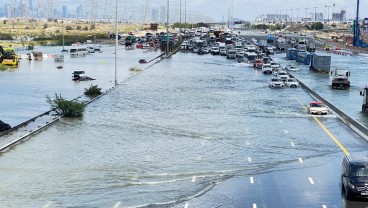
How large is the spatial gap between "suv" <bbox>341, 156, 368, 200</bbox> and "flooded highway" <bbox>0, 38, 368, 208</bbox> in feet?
1.17

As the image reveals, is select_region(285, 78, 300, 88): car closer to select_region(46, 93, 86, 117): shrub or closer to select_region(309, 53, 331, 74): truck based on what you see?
select_region(309, 53, 331, 74): truck

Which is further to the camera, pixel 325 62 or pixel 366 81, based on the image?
pixel 325 62

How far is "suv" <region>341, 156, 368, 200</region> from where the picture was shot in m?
19.8

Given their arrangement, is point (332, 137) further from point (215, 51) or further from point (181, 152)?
point (215, 51)

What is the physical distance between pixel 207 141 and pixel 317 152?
17.2ft

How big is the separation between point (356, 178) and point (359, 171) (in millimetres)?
242

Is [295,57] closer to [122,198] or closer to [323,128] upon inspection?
[323,128]

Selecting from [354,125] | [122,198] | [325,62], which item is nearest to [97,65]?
[325,62]

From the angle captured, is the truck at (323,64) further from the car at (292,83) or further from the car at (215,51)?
the car at (215,51)

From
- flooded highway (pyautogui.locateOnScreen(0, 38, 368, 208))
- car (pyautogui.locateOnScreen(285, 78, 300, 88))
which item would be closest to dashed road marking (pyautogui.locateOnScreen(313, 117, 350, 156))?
Answer: flooded highway (pyautogui.locateOnScreen(0, 38, 368, 208))

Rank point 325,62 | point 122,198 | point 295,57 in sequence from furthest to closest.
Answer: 1. point 295,57
2. point 325,62
3. point 122,198

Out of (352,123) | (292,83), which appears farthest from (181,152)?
(292,83)

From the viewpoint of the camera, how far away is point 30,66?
89312 mm

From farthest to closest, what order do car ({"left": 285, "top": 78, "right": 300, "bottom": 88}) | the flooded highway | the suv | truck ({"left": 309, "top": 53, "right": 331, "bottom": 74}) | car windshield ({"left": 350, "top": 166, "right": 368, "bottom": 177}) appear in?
truck ({"left": 309, "top": 53, "right": 331, "bottom": 74}), car ({"left": 285, "top": 78, "right": 300, "bottom": 88}), the flooded highway, car windshield ({"left": 350, "top": 166, "right": 368, "bottom": 177}), the suv
